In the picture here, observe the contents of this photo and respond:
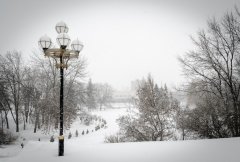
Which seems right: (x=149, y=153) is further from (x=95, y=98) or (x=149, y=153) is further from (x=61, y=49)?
(x=95, y=98)

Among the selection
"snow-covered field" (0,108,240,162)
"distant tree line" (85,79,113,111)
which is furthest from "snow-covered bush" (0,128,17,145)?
"distant tree line" (85,79,113,111)

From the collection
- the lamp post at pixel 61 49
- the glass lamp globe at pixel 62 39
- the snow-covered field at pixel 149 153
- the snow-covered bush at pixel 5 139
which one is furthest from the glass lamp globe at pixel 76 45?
the snow-covered bush at pixel 5 139

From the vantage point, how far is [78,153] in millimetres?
6781

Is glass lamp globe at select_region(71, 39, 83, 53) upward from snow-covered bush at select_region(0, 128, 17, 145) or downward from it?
upward

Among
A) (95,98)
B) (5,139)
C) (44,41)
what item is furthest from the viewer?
(95,98)

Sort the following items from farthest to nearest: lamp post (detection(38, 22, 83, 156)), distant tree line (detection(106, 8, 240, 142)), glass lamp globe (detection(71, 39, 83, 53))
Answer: distant tree line (detection(106, 8, 240, 142)) < glass lamp globe (detection(71, 39, 83, 53)) < lamp post (detection(38, 22, 83, 156))

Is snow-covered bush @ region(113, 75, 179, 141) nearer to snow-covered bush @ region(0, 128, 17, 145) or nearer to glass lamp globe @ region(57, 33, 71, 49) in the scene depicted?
glass lamp globe @ region(57, 33, 71, 49)

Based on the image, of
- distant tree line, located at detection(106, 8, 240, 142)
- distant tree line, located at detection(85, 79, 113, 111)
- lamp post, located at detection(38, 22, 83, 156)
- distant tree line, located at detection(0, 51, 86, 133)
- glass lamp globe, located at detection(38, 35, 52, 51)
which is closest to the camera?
lamp post, located at detection(38, 22, 83, 156)

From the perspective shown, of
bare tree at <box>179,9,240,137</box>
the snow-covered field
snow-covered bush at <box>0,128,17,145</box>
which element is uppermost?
bare tree at <box>179,9,240,137</box>

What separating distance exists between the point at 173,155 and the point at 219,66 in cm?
725

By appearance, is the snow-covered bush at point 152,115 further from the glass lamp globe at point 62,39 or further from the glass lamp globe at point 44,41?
the glass lamp globe at point 44,41

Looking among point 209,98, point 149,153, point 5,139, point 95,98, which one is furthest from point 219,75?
point 95,98

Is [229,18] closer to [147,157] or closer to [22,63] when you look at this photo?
[147,157]

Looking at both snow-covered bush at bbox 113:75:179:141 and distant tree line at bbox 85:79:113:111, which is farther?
distant tree line at bbox 85:79:113:111
